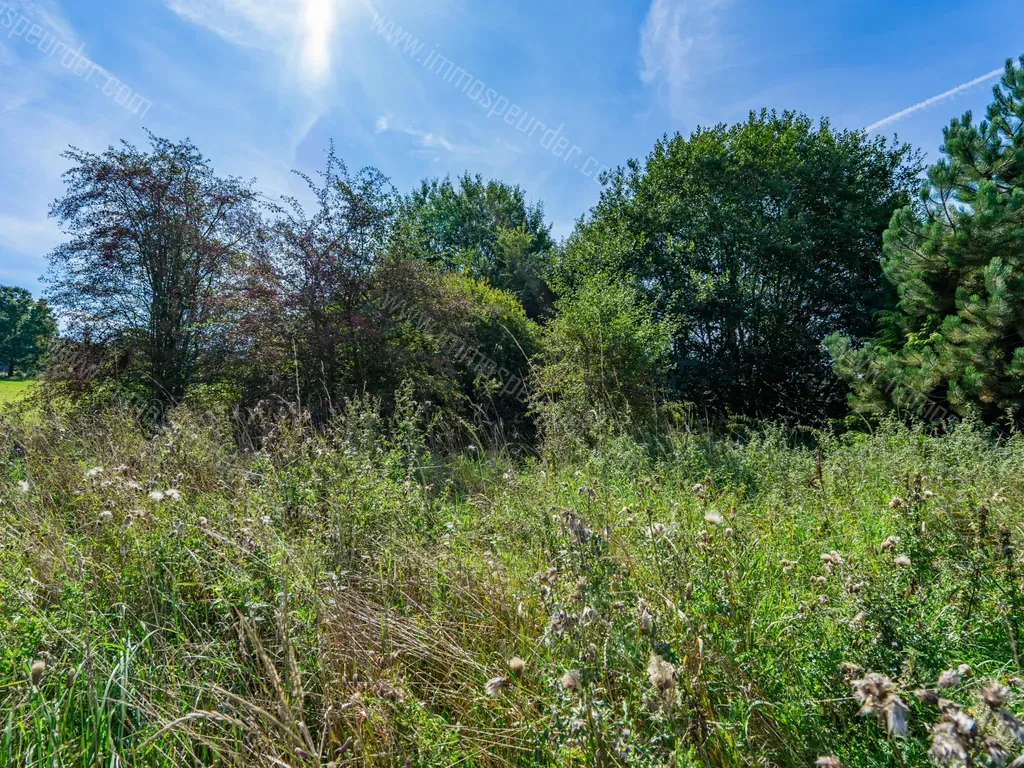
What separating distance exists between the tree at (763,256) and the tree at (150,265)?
703 cm

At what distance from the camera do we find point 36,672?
1.34 metres

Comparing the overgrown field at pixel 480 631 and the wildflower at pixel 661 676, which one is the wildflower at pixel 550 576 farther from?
the wildflower at pixel 661 676

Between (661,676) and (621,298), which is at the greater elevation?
(621,298)

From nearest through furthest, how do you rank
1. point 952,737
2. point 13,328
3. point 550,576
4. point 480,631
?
point 952,737 → point 550,576 → point 480,631 → point 13,328

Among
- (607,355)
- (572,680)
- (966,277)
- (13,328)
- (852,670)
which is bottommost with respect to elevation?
(13,328)

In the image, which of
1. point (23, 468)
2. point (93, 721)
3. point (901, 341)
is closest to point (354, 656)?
point (93, 721)

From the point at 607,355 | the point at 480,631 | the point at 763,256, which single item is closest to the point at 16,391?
the point at 607,355

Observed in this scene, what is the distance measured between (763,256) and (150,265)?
12731 mm

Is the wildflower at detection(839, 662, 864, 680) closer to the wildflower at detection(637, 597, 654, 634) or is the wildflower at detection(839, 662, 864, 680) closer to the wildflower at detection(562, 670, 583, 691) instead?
the wildflower at detection(637, 597, 654, 634)

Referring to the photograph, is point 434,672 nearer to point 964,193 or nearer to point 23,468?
point 23,468

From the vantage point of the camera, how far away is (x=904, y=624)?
1476 millimetres

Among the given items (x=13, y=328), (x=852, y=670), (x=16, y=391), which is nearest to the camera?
(x=852, y=670)

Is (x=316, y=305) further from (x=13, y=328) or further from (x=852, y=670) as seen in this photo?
(x=13, y=328)

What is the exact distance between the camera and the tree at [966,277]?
6.14 metres
